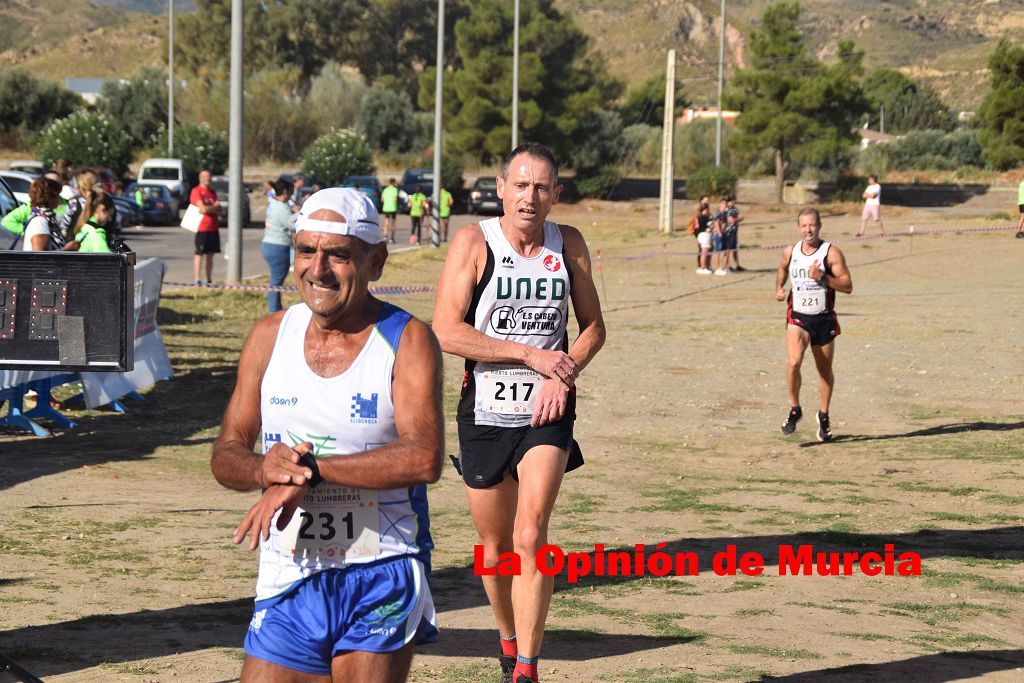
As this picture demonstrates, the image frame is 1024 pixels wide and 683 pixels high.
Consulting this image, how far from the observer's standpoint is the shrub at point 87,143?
183 feet

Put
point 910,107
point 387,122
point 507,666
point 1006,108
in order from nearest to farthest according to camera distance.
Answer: point 507,666 < point 1006,108 < point 387,122 < point 910,107

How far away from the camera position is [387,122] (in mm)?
80688

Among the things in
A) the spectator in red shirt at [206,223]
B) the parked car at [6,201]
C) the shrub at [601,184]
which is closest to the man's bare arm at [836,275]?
the parked car at [6,201]

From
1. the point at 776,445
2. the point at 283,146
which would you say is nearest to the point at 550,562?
the point at 776,445

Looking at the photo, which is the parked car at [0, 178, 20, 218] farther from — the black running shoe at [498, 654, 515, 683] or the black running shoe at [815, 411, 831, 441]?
the black running shoe at [498, 654, 515, 683]

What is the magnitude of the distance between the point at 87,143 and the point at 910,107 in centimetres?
8253

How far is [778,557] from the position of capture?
27.4 feet

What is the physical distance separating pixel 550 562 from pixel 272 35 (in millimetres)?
100978

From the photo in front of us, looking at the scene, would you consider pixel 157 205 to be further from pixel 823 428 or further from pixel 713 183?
pixel 823 428

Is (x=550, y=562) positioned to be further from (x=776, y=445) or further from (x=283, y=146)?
(x=283, y=146)

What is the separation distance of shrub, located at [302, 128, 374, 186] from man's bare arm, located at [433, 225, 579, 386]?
5449 centimetres

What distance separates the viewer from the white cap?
12.0 ft

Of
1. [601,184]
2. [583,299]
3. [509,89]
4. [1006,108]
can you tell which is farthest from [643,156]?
[583,299]

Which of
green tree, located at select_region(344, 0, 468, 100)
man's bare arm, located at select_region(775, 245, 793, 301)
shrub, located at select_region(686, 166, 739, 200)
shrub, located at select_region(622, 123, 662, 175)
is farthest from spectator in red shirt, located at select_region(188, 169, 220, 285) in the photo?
green tree, located at select_region(344, 0, 468, 100)
